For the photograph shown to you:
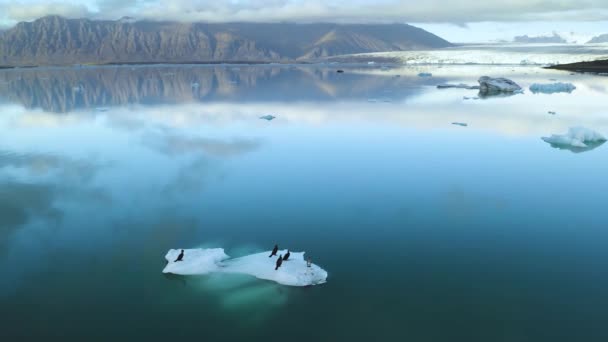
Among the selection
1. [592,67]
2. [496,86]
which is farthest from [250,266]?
[592,67]

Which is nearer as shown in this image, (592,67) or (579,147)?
(579,147)

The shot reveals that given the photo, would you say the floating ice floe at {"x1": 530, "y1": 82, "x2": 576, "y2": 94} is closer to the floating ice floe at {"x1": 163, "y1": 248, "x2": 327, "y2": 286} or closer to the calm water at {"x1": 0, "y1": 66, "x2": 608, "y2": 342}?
the calm water at {"x1": 0, "y1": 66, "x2": 608, "y2": 342}

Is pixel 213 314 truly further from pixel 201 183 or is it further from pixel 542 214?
pixel 542 214

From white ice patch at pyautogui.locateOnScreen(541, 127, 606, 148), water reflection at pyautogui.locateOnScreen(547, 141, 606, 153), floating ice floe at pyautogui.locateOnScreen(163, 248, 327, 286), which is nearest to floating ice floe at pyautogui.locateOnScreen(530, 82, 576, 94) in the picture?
water reflection at pyautogui.locateOnScreen(547, 141, 606, 153)

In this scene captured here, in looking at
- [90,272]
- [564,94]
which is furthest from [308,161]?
[564,94]

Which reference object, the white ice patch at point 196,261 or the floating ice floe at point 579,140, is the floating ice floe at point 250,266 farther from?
the floating ice floe at point 579,140

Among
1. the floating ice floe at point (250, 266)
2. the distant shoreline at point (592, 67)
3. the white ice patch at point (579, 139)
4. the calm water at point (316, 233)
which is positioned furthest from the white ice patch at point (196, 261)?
the distant shoreline at point (592, 67)

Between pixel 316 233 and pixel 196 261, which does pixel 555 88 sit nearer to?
pixel 316 233
